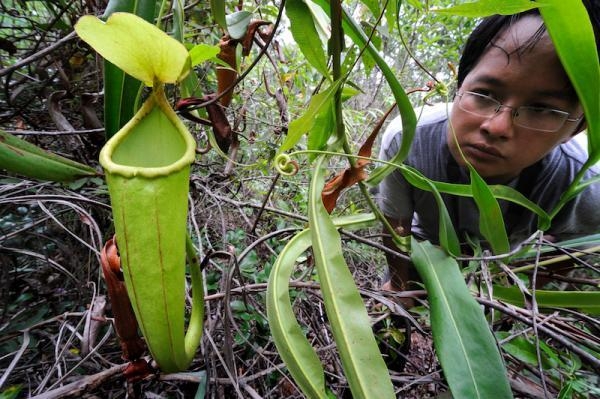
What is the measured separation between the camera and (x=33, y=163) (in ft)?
1.15

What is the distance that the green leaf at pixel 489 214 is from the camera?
0.49 m

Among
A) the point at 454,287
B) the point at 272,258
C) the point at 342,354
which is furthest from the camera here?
the point at 272,258

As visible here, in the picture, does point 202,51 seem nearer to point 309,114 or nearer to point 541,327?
point 309,114

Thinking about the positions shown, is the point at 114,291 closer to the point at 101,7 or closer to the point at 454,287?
the point at 454,287

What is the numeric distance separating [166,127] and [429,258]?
0.41 metres

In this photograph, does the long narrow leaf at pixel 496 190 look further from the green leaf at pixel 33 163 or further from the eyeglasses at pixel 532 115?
the green leaf at pixel 33 163

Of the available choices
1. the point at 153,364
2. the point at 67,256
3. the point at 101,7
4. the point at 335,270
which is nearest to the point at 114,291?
the point at 153,364

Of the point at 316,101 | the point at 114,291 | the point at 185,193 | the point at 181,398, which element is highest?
the point at 316,101

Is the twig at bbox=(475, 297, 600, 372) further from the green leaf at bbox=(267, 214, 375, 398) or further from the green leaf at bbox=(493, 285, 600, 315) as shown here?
the green leaf at bbox=(267, 214, 375, 398)

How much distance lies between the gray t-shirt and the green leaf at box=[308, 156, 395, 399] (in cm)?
64

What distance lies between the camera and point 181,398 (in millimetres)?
495

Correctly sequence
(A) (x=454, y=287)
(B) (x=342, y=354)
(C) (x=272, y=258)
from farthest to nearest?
1. (C) (x=272, y=258)
2. (A) (x=454, y=287)
3. (B) (x=342, y=354)

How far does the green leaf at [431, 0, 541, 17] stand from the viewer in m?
0.34

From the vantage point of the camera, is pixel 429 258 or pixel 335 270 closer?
pixel 335 270
